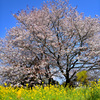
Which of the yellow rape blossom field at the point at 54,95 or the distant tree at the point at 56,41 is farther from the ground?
the distant tree at the point at 56,41

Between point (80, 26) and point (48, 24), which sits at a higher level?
point (48, 24)

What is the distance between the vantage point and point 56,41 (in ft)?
37.6

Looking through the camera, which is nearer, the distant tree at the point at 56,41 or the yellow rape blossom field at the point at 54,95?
the yellow rape blossom field at the point at 54,95

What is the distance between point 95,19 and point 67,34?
2.57 m

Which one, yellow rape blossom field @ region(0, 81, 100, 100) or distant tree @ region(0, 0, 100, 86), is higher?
distant tree @ region(0, 0, 100, 86)

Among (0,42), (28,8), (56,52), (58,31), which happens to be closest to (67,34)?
(58,31)

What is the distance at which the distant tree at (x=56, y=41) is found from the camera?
34.9 feet

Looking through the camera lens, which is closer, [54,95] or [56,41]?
[54,95]

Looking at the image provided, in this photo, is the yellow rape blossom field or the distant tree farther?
the distant tree

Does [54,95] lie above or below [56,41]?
below

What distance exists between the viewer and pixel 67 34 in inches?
438

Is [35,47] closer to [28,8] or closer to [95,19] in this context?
[28,8]

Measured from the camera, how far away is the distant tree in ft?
34.9

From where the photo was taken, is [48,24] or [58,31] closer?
[58,31]
